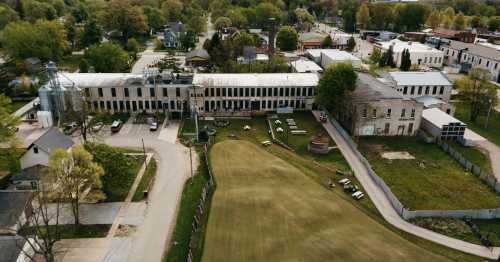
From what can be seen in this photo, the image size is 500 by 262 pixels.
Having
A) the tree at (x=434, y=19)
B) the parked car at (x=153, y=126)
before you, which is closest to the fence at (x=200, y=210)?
the parked car at (x=153, y=126)

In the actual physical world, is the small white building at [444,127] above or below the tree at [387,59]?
below

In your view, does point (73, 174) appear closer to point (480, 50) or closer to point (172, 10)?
point (480, 50)

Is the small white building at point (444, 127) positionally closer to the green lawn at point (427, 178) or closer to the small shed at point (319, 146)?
the green lawn at point (427, 178)

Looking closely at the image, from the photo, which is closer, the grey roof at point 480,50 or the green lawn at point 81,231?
the green lawn at point 81,231

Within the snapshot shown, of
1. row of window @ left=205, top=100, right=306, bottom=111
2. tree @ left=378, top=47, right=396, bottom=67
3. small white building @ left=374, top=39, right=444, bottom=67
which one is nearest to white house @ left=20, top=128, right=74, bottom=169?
row of window @ left=205, top=100, right=306, bottom=111

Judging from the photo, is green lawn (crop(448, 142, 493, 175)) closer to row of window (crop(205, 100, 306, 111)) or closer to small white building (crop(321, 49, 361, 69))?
row of window (crop(205, 100, 306, 111))
